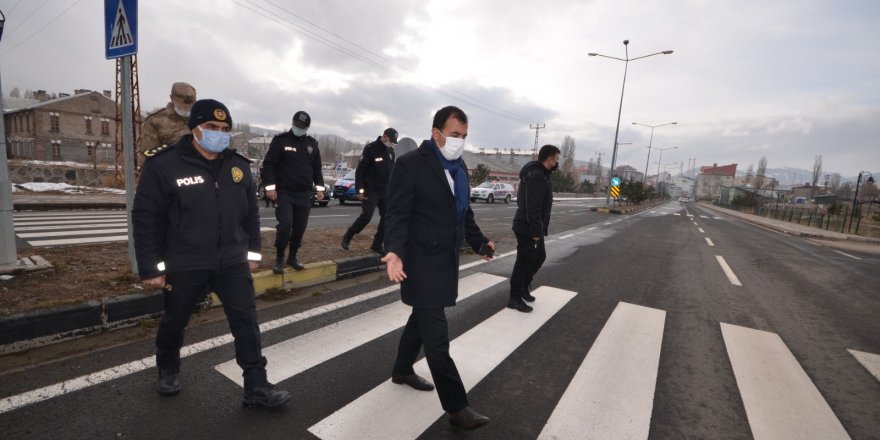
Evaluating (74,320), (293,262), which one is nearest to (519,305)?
(293,262)

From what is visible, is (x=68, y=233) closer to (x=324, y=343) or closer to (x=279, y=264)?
(x=279, y=264)

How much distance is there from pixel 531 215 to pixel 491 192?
27999mm

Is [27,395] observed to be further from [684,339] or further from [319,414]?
[684,339]

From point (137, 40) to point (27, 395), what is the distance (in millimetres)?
3499

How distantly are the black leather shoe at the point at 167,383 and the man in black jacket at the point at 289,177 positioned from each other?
2.27m

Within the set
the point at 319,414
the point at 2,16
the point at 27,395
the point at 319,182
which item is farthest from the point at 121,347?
the point at 2,16

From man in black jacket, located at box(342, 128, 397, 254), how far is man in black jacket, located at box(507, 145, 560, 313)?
8.37ft

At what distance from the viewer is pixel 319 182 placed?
17.9ft

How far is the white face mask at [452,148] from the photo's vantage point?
2.56 m

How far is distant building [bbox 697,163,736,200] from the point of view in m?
134

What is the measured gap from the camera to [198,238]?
7.82ft

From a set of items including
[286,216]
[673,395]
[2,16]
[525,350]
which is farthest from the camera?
[286,216]

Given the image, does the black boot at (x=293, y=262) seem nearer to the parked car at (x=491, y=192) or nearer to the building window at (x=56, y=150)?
the parked car at (x=491, y=192)

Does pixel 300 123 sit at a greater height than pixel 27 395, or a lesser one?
greater
